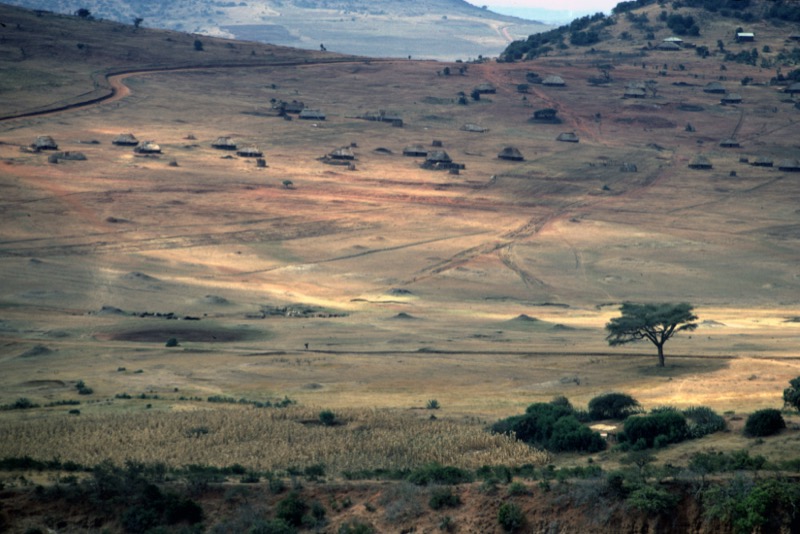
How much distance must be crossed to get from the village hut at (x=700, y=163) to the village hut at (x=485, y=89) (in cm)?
3664

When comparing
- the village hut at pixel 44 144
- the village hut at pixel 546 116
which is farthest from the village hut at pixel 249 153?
the village hut at pixel 546 116

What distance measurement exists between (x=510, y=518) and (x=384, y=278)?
177 feet

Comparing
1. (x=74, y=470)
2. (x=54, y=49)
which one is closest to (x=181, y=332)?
(x=74, y=470)

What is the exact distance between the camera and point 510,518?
90.2 feet

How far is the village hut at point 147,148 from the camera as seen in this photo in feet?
365

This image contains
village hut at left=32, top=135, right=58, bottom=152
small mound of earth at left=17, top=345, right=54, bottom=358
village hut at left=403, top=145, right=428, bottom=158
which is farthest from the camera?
village hut at left=403, top=145, right=428, bottom=158

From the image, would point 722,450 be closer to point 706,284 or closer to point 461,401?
point 461,401

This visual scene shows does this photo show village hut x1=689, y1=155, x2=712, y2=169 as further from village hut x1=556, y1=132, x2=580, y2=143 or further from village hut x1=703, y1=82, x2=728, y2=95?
village hut x1=703, y1=82, x2=728, y2=95

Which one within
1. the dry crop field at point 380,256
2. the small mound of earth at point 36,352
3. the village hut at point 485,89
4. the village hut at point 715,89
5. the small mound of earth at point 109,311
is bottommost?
the small mound of earth at point 109,311

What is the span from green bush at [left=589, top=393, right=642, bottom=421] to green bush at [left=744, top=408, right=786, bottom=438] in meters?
6.81

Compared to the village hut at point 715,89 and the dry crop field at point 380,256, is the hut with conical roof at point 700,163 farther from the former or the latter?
the village hut at point 715,89

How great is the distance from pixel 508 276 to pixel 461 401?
36205 millimetres

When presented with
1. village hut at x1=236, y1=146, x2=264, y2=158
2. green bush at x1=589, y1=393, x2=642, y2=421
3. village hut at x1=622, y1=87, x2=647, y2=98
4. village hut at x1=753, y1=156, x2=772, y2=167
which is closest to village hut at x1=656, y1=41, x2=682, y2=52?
village hut at x1=622, y1=87, x2=647, y2=98

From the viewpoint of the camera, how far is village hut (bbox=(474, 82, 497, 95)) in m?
151
